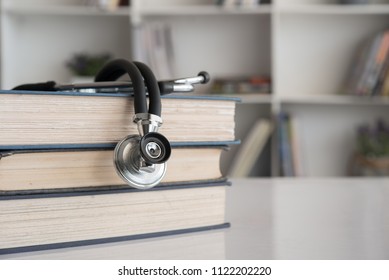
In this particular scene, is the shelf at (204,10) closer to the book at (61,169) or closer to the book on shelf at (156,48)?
the book on shelf at (156,48)

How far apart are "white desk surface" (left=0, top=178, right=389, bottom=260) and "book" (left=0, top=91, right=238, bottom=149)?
10cm

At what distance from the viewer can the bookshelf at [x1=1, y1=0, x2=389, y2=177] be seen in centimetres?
301

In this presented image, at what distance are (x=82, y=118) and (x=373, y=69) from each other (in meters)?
2.43

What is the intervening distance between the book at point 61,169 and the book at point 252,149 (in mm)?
2229

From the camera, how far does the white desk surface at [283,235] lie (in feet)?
1.66

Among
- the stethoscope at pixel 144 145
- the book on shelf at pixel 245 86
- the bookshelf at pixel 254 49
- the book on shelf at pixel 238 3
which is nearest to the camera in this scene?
the stethoscope at pixel 144 145

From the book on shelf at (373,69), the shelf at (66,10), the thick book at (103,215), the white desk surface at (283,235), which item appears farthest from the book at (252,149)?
the thick book at (103,215)

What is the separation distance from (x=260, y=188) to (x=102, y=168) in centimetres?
52

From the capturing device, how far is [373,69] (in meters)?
2.76

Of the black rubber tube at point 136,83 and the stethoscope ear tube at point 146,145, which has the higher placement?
the black rubber tube at point 136,83

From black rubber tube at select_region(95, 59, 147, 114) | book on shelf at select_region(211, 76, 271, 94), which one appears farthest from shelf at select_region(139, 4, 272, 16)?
black rubber tube at select_region(95, 59, 147, 114)

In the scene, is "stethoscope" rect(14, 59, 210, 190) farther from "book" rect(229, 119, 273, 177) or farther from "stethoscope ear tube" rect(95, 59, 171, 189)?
"book" rect(229, 119, 273, 177)

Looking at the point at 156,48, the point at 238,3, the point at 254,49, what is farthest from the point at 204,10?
the point at 254,49

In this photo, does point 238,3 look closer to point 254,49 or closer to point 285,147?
point 254,49
